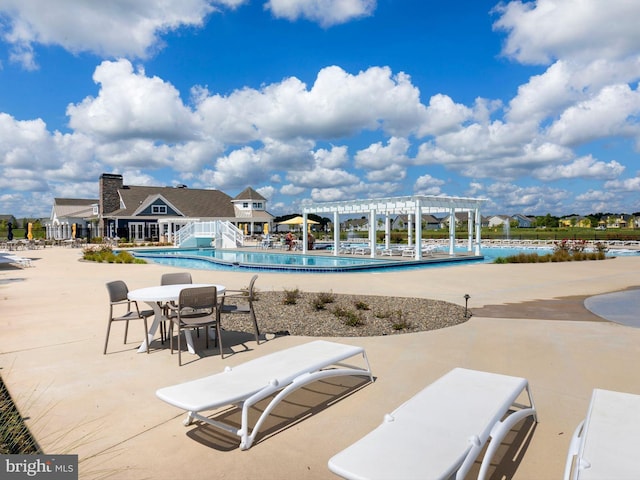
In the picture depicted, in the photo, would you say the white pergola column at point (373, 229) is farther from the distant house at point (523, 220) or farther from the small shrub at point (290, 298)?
the distant house at point (523, 220)

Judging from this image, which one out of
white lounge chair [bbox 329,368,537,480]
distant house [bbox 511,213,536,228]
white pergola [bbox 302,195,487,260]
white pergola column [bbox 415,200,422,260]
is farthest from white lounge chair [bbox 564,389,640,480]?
distant house [bbox 511,213,536,228]

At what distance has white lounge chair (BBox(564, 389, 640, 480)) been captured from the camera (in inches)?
87.4

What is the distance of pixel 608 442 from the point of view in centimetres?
252

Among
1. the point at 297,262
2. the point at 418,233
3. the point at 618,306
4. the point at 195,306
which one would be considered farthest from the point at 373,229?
the point at 195,306

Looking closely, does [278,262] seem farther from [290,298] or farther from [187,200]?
[187,200]

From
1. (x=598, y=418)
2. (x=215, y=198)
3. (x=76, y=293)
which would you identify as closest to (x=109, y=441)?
(x=598, y=418)

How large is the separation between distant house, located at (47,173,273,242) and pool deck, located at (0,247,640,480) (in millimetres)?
36391

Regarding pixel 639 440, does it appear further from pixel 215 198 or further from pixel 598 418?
pixel 215 198


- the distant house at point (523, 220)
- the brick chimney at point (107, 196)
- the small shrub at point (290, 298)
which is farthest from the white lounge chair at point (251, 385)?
the distant house at point (523, 220)

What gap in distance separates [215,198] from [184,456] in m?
50.2

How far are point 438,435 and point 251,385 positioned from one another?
5.16 ft

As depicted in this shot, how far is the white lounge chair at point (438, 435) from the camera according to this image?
2.33m

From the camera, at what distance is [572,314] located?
326 inches

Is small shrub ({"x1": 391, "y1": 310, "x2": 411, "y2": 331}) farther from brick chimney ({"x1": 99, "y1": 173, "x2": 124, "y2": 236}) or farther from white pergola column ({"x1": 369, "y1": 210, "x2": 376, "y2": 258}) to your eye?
brick chimney ({"x1": 99, "y1": 173, "x2": 124, "y2": 236})
